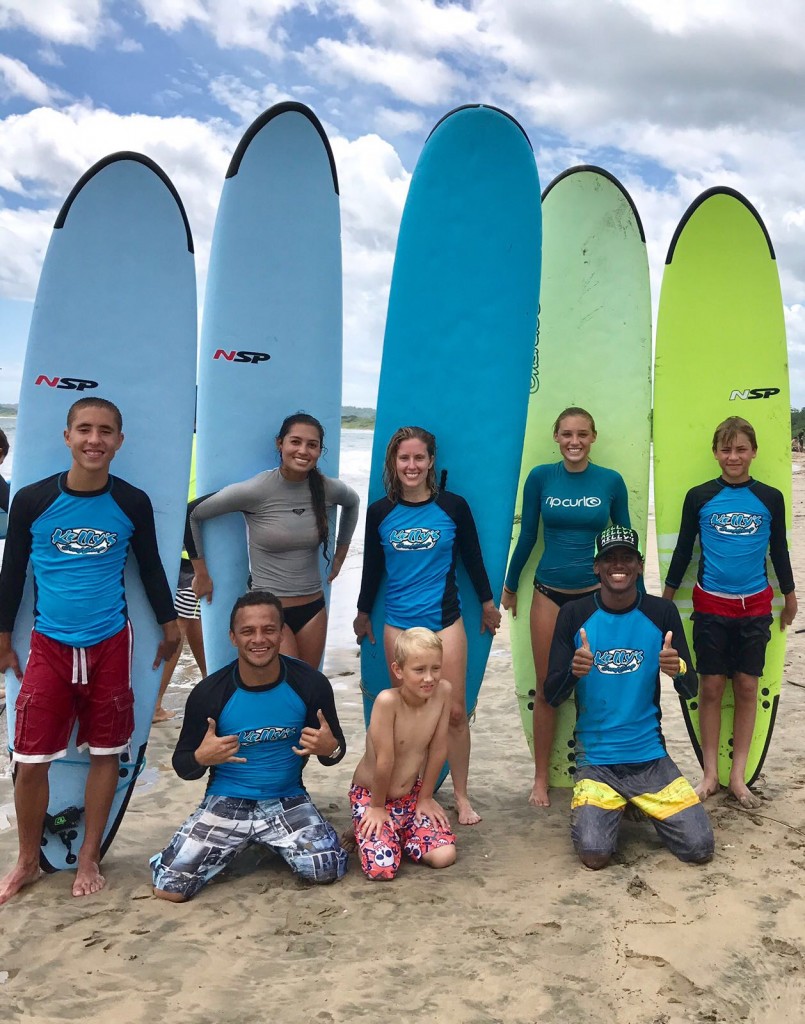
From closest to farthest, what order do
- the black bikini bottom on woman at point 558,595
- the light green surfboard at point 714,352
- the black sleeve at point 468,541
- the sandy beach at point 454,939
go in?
the sandy beach at point 454,939, the black sleeve at point 468,541, the black bikini bottom on woman at point 558,595, the light green surfboard at point 714,352

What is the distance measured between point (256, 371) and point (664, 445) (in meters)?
1.78

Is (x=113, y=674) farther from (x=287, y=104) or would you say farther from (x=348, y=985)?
(x=287, y=104)

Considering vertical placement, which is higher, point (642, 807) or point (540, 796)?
point (642, 807)

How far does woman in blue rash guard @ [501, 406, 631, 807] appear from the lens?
316 centimetres

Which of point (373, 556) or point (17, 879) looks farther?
point (373, 556)

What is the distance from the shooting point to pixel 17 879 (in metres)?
2.56

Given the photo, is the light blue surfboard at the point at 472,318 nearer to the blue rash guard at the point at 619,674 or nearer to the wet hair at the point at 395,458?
the wet hair at the point at 395,458

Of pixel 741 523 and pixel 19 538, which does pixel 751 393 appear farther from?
pixel 19 538

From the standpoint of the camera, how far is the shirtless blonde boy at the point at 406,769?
8.58 feet

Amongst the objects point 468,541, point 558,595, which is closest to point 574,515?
point 558,595

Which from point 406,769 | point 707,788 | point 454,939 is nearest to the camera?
point 454,939

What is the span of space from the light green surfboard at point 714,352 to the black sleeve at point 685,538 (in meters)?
0.19

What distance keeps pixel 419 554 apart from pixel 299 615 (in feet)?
1.61

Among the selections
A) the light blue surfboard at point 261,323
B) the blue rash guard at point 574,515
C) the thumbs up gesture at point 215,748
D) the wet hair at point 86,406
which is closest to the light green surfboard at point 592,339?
the blue rash guard at point 574,515
